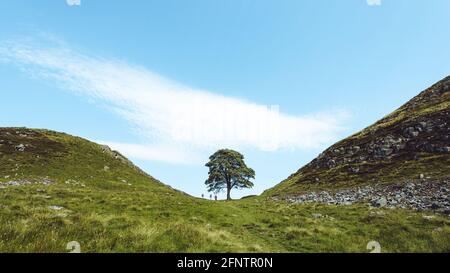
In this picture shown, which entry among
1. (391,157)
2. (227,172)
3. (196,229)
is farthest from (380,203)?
(227,172)

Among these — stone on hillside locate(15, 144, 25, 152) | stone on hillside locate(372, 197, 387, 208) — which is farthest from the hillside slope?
stone on hillside locate(15, 144, 25, 152)

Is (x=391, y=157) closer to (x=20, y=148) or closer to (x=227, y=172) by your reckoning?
(x=227, y=172)

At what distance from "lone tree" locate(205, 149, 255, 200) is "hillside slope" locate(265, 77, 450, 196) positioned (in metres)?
19.4

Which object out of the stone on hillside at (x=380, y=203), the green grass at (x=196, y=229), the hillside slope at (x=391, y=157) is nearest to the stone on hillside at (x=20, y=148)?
the green grass at (x=196, y=229)

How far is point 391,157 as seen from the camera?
5238 centimetres

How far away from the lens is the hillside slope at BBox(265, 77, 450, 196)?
143 feet

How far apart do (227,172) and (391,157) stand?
1589 inches

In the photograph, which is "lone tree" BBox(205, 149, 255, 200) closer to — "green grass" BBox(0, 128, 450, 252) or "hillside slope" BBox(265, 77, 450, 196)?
"hillside slope" BBox(265, 77, 450, 196)

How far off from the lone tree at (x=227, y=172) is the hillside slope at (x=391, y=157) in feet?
63.6

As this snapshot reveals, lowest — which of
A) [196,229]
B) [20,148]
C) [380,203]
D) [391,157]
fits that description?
[196,229]

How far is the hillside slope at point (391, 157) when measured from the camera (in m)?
43.5
